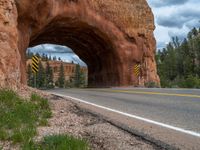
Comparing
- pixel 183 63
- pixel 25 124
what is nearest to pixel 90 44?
pixel 25 124

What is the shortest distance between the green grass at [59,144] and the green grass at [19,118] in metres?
0.38

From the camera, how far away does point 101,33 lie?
1312 inches

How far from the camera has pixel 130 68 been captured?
119ft

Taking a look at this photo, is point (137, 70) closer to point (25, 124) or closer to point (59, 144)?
point (25, 124)

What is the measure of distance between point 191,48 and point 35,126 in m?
89.1

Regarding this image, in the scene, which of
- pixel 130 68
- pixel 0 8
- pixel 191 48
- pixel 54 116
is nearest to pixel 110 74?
pixel 130 68

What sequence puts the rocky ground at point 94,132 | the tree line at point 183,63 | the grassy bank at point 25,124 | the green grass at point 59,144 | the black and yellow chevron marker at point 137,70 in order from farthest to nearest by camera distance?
1. the tree line at point 183,63
2. the black and yellow chevron marker at point 137,70
3. the rocky ground at point 94,132
4. the grassy bank at point 25,124
5. the green grass at point 59,144

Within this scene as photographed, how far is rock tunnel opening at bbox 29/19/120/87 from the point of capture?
32659mm

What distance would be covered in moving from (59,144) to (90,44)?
31.5 meters

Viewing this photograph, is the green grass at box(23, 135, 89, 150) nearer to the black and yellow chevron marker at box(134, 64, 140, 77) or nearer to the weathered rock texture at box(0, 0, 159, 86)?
the weathered rock texture at box(0, 0, 159, 86)

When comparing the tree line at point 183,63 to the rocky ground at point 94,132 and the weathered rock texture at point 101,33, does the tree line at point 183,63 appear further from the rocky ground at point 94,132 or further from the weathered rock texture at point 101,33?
the rocky ground at point 94,132

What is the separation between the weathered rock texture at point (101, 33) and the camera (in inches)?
1066

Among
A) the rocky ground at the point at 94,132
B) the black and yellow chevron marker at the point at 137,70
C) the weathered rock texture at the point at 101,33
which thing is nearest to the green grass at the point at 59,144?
the rocky ground at the point at 94,132

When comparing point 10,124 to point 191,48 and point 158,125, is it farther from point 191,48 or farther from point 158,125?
point 191,48
